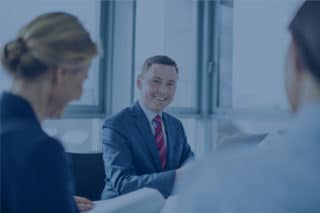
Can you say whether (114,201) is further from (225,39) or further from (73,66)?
(225,39)

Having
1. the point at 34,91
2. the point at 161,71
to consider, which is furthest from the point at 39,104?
the point at 161,71

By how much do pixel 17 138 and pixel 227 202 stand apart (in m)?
0.52

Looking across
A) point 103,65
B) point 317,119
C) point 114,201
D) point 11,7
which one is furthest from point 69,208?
point 103,65

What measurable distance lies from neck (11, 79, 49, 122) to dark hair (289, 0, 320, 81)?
23.6 inches

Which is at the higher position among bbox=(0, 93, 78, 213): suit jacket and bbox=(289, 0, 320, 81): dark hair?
bbox=(289, 0, 320, 81): dark hair

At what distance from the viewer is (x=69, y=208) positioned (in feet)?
2.87

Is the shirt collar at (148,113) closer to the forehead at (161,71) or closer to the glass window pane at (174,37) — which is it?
the forehead at (161,71)

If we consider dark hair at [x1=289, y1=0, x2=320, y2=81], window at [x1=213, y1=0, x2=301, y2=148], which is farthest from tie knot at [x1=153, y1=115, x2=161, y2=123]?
dark hair at [x1=289, y1=0, x2=320, y2=81]

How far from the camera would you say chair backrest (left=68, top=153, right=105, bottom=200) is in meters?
2.01

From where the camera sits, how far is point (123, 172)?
5.78 ft

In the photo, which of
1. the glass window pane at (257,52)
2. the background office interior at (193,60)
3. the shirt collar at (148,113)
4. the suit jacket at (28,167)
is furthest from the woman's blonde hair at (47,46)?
the glass window pane at (257,52)

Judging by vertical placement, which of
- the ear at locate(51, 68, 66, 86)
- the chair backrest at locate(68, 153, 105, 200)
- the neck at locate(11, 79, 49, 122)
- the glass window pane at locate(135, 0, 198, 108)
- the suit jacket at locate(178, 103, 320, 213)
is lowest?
the chair backrest at locate(68, 153, 105, 200)

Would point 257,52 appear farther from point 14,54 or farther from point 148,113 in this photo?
point 14,54

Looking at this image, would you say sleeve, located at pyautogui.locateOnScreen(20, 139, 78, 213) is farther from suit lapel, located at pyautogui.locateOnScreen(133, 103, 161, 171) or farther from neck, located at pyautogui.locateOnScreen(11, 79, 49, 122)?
suit lapel, located at pyautogui.locateOnScreen(133, 103, 161, 171)
